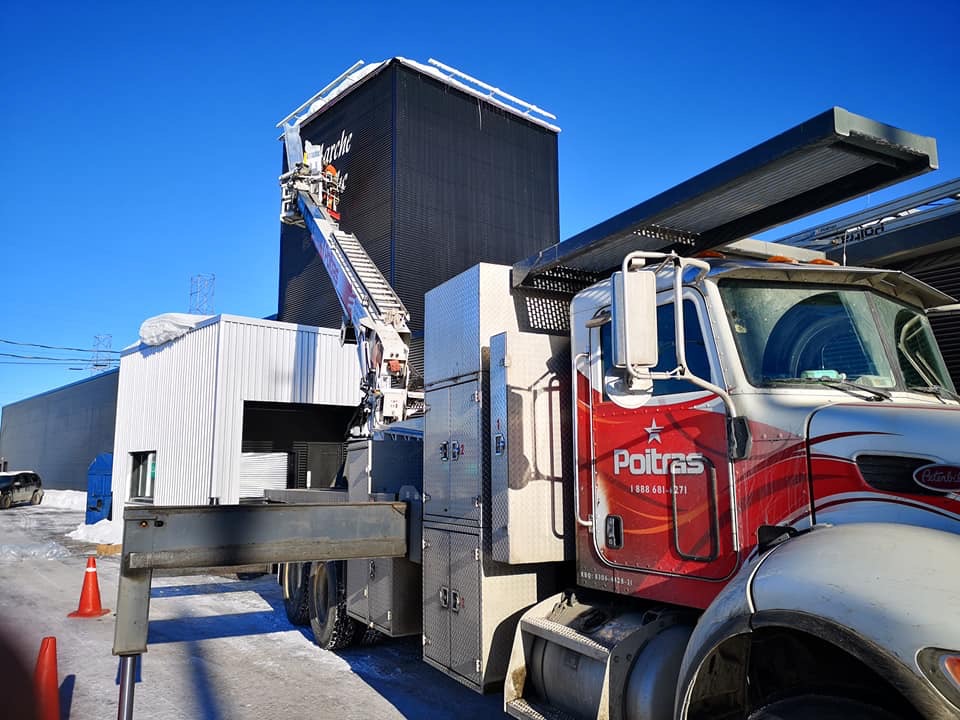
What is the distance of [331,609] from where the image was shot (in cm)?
802

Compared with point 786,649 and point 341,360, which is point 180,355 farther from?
point 786,649

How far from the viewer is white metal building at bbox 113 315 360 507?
18.3 m

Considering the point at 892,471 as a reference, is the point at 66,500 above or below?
below

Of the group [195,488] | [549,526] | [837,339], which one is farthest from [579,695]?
[195,488]

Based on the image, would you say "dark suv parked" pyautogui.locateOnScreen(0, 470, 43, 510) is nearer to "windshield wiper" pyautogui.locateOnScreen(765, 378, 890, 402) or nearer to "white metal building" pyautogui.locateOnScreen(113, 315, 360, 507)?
"white metal building" pyautogui.locateOnScreen(113, 315, 360, 507)

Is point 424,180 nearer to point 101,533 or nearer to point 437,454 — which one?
point 101,533

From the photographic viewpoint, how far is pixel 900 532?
9.16 feet

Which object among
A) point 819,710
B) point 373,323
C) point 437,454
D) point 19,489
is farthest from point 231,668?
point 19,489

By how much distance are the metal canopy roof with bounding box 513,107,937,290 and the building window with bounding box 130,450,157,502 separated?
19469 mm

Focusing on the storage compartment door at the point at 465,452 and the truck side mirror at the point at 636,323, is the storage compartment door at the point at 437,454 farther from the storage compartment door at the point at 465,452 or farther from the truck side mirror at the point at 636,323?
the truck side mirror at the point at 636,323

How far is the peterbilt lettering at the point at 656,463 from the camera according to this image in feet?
12.7

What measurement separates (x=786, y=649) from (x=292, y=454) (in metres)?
19.9

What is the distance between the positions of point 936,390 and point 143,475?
2285cm

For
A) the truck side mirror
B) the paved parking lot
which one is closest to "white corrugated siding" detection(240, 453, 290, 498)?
the paved parking lot
